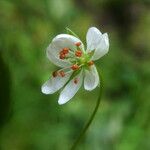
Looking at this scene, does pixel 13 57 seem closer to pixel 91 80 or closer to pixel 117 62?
pixel 117 62

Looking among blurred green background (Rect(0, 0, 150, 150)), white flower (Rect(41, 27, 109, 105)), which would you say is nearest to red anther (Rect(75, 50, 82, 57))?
white flower (Rect(41, 27, 109, 105))

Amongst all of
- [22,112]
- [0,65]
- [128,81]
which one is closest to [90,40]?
[0,65]

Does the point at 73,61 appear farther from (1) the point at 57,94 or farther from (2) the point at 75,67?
(1) the point at 57,94

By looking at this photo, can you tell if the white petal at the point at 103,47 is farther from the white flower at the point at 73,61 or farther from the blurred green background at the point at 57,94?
the blurred green background at the point at 57,94

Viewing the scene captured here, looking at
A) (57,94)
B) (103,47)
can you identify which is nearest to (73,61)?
(103,47)

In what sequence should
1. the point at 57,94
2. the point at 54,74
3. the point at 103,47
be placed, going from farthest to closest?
the point at 57,94, the point at 54,74, the point at 103,47

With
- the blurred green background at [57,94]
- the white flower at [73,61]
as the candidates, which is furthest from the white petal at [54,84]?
the blurred green background at [57,94]

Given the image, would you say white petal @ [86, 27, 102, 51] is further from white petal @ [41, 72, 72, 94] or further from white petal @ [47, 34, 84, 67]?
white petal @ [41, 72, 72, 94]
